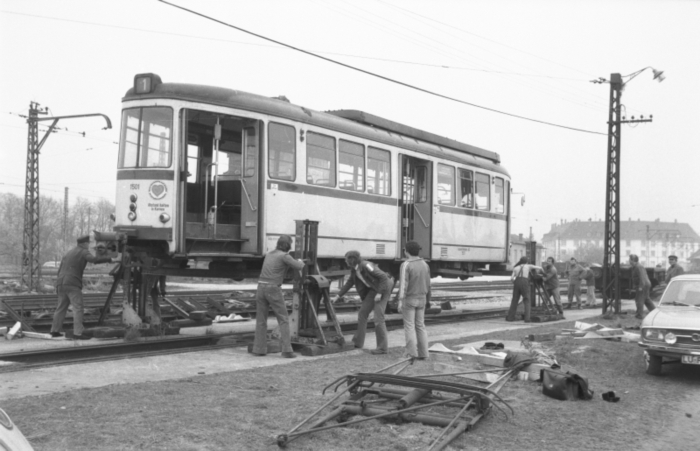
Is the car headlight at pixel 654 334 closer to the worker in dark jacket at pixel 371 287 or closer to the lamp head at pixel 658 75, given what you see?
the worker in dark jacket at pixel 371 287

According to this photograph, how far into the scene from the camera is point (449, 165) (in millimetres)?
16750

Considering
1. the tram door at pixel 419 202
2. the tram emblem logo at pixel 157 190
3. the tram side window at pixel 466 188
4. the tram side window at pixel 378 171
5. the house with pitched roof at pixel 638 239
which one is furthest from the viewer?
the house with pitched roof at pixel 638 239

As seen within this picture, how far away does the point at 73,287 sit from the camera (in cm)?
1140

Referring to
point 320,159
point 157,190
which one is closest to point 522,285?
point 320,159

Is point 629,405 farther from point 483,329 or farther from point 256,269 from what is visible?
point 483,329

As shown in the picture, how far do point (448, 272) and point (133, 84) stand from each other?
920 cm

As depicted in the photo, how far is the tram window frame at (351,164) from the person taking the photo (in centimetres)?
1332

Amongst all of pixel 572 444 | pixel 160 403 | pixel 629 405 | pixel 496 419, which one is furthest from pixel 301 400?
pixel 629 405

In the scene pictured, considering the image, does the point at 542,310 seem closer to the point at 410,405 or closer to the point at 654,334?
the point at 654,334

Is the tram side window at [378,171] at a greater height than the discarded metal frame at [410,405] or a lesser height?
greater

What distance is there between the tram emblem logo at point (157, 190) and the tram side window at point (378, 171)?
15.1 feet

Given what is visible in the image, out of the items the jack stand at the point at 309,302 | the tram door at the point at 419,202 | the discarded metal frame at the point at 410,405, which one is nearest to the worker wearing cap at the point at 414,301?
the jack stand at the point at 309,302

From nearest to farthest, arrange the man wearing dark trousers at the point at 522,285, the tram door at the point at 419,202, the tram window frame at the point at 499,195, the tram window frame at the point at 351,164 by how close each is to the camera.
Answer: the tram window frame at the point at 351,164 < the tram door at the point at 419,202 < the man wearing dark trousers at the point at 522,285 < the tram window frame at the point at 499,195

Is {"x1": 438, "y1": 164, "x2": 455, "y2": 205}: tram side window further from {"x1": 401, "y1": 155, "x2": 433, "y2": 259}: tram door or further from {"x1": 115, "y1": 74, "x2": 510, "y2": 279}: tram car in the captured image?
{"x1": 115, "y1": 74, "x2": 510, "y2": 279}: tram car
